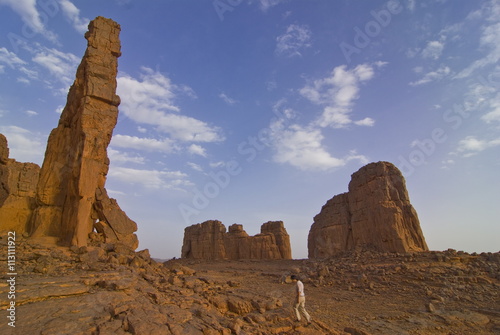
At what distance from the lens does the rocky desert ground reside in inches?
209

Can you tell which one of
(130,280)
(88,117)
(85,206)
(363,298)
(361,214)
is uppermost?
(88,117)

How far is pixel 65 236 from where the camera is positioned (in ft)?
37.7

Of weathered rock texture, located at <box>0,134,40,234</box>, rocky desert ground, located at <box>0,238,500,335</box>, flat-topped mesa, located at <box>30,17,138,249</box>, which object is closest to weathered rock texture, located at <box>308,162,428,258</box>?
rocky desert ground, located at <box>0,238,500,335</box>

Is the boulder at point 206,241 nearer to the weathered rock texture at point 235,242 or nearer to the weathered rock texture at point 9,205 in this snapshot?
the weathered rock texture at point 235,242

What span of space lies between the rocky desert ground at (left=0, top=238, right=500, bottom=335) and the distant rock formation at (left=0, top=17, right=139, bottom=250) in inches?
73.5

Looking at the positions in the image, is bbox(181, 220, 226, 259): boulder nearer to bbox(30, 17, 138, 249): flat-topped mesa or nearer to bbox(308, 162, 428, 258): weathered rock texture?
bbox(308, 162, 428, 258): weathered rock texture

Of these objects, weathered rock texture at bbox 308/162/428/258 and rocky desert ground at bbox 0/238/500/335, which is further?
weathered rock texture at bbox 308/162/428/258

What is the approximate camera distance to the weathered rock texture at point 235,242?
37219 mm

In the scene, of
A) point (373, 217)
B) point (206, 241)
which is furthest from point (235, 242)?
point (373, 217)

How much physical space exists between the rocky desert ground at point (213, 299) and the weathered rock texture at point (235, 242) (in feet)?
72.1

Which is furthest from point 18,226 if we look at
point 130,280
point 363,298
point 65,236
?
point 363,298

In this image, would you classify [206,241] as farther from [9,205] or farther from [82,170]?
[82,170]

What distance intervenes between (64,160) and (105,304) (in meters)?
10.1

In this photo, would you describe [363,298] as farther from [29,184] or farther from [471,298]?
[29,184]
